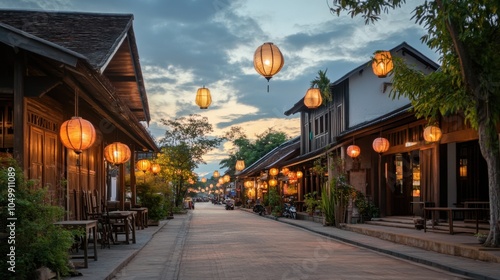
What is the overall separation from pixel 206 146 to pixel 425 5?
131 ft

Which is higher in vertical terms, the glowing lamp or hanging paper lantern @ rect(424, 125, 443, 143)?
the glowing lamp

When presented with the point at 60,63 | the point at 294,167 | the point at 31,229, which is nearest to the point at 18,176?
the point at 31,229

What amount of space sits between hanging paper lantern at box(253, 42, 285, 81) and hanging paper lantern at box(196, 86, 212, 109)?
6445 mm

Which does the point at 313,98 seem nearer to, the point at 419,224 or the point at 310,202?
the point at 419,224

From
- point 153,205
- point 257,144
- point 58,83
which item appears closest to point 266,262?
point 58,83

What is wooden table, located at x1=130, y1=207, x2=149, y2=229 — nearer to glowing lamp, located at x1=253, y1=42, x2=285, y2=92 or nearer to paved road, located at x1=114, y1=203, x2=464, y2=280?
paved road, located at x1=114, y1=203, x2=464, y2=280

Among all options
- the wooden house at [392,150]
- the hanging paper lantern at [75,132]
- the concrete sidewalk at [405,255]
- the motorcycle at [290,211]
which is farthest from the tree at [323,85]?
the hanging paper lantern at [75,132]

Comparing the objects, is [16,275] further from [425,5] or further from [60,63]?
[425,5]

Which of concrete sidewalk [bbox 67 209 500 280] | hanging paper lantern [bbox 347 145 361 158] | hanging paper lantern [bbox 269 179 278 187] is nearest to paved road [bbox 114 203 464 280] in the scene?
concrete sidewalk [bbox 67 209 500 280]

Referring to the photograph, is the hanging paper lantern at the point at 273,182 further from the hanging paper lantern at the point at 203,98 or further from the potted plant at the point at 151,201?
the hanging paper lantern at the point at 203,98

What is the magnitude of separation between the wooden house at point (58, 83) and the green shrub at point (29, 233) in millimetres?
1065

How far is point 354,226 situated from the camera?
79.6 ft

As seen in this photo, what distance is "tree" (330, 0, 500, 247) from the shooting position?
44.1ft

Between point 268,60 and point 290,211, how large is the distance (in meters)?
26.1
